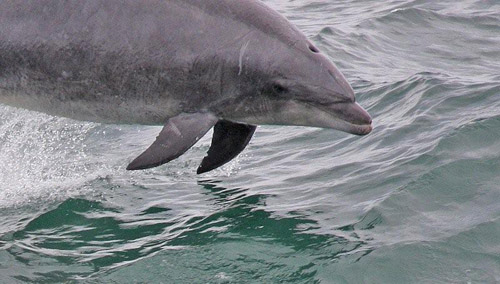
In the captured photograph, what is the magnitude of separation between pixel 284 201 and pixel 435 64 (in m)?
5.90

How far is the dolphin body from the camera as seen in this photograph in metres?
7.95

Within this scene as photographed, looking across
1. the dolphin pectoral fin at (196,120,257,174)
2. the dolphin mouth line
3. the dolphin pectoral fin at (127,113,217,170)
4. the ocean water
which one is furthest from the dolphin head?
the ocean water

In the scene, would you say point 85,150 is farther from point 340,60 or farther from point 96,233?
point 340,60

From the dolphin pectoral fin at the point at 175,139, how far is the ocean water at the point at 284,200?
36.0 inches

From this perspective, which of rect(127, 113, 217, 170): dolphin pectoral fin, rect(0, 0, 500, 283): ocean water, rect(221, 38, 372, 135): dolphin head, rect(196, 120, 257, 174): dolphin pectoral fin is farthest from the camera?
rect(196, 120, 257, 174): dolphin pectoral fin

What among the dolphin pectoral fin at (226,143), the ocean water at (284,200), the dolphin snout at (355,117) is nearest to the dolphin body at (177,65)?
the dolphin snout at (355,117)

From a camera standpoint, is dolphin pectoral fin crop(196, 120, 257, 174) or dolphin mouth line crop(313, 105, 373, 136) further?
dolphin pectoral fin crop(196, 120, 257, 174)

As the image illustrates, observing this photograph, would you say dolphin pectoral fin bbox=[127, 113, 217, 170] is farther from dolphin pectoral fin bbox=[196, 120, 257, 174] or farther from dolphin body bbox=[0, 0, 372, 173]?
dolphin pectoral fin bbox=[196, 120, 257, 174]

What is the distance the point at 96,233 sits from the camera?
8695mm

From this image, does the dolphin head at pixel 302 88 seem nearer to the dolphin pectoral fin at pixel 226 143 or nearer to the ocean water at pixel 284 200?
the dolphin pectoral fin at pixel 226 143

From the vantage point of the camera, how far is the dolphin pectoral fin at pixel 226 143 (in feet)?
28.4

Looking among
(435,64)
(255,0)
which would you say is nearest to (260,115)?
(255,0)

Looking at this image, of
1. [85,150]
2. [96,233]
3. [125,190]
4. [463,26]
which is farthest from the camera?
[463,26]

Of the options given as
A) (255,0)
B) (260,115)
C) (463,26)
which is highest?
(255,0)
